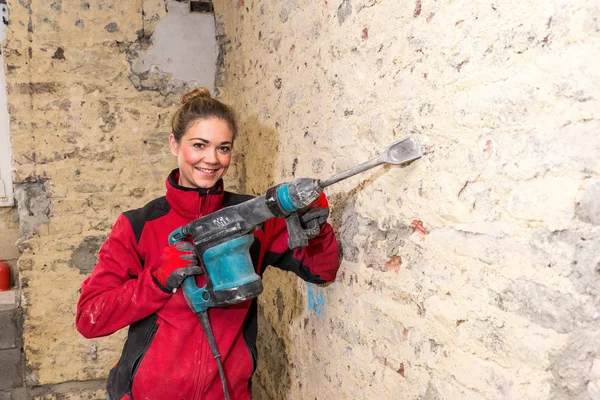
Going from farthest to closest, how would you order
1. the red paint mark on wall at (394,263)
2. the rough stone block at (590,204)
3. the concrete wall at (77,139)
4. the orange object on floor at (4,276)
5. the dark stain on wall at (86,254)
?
1. the orange object on floor at (4,276)
2. the dark stain on wall at (86,254)
3. the concrete wall at (77,139)
4. the red paint mark on wall at (394,263)
5. the rough stone block at (590,204)

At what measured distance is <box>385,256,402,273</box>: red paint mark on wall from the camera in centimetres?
141

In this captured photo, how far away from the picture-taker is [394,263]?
1427mm

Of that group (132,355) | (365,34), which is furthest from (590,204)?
(132,355)

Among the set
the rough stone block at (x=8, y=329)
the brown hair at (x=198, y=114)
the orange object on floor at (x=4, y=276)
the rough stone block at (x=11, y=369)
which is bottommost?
the rough stone block at (x=11, y=369)

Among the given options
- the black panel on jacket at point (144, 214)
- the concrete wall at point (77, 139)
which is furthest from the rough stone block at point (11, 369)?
the black panel on jacket at point (144, 214)

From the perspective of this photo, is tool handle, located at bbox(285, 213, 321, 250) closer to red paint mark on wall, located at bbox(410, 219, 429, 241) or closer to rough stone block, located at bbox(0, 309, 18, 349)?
red paint mark on wall, located at bbox(410, 219, 429, 241)

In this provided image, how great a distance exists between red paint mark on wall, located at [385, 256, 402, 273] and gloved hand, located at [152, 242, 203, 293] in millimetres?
567

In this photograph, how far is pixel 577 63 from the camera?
869 mm

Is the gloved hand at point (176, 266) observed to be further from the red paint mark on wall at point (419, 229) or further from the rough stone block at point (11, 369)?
the rough stone block at point (11, 369)

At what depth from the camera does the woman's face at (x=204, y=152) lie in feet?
5.49

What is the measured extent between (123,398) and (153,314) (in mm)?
289

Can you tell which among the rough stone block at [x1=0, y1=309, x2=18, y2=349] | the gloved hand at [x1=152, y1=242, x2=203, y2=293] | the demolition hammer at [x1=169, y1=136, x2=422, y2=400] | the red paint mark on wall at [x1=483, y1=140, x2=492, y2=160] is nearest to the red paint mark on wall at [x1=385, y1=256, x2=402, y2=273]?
the demolition hammer at [x1=169, y1=136, x2=422, y2=400]

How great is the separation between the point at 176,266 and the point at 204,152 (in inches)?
16.2

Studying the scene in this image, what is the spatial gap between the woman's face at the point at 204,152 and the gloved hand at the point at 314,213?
40cm
